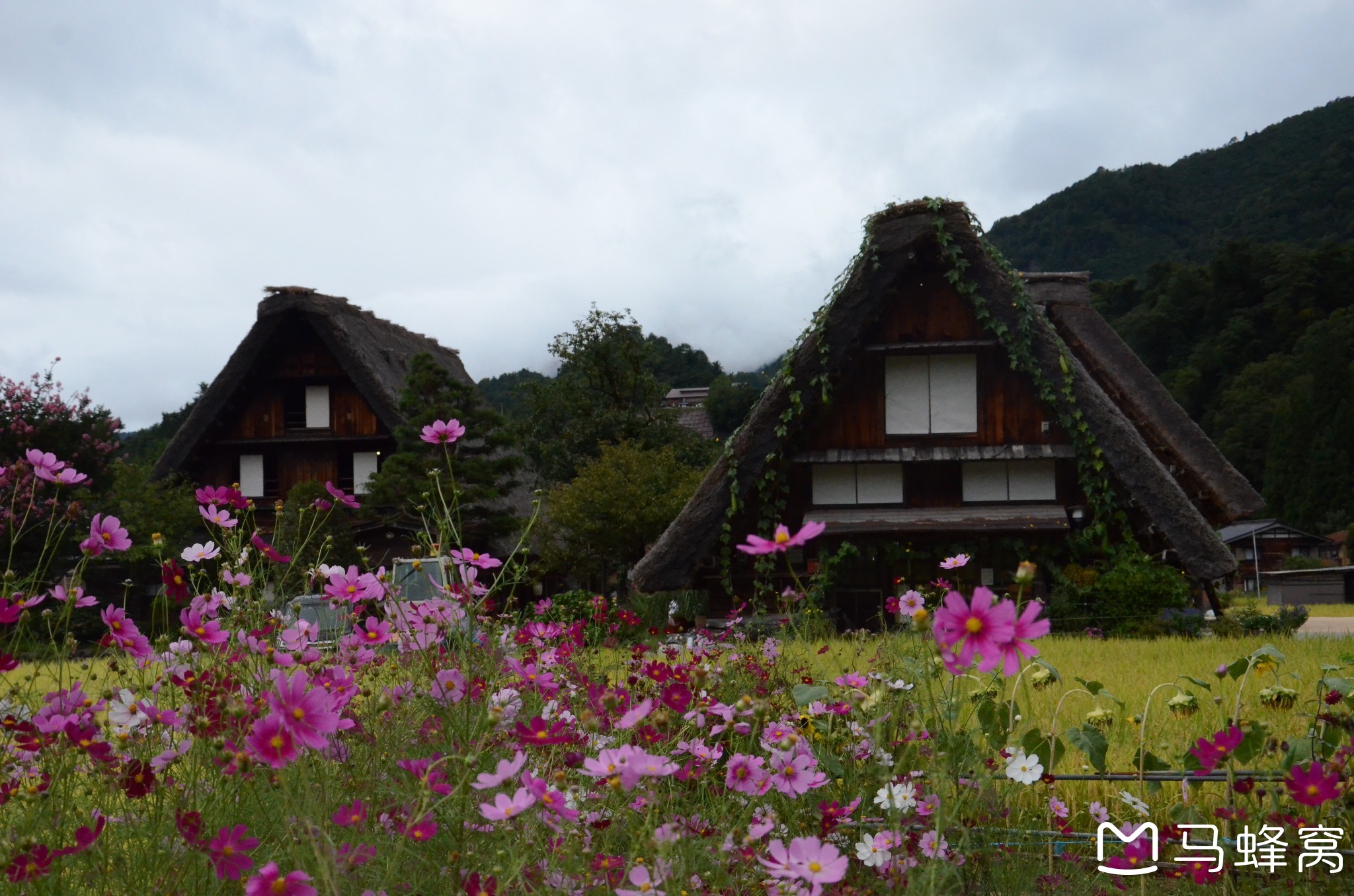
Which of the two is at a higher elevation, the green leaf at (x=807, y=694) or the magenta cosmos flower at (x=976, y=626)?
the magenta cosmos flower at (x=976, y=626)

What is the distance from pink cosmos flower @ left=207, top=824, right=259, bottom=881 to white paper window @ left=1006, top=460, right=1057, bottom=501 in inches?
449

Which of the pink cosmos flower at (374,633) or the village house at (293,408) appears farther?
the village house at (293,408)

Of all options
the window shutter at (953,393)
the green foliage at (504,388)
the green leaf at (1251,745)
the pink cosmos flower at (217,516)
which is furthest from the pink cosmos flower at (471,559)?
the green foliage at (504,388)

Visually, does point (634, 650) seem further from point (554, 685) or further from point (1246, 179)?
point (1246, 179)

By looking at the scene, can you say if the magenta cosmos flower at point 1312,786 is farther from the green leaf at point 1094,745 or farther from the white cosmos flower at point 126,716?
the white cosmos flower at point 126,716

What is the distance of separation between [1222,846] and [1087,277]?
15772 mm

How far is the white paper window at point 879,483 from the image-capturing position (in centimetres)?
1224

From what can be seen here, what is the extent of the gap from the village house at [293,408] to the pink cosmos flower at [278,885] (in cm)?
1919

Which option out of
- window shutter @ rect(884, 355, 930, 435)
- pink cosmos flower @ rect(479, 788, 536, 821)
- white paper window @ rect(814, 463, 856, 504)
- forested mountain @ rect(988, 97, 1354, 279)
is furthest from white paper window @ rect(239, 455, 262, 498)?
forested mountain @ rect(988, 97, 1354, 279)

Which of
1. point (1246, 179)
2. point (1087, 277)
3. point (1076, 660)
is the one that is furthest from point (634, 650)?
point (1246, 179)

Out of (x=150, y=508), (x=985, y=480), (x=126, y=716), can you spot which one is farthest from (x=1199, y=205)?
(x=126, y=716)

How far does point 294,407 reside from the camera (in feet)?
71.0

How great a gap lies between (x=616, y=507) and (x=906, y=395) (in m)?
8.86

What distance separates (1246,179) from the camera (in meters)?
56.0
